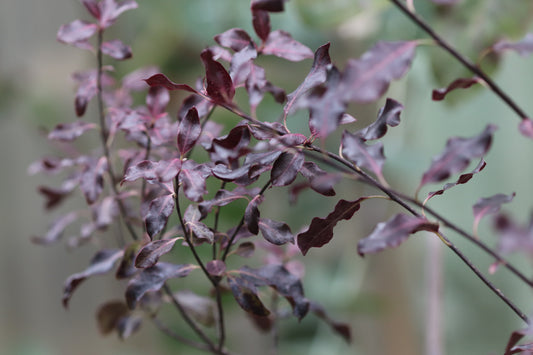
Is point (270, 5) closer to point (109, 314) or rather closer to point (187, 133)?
point (187, 133)

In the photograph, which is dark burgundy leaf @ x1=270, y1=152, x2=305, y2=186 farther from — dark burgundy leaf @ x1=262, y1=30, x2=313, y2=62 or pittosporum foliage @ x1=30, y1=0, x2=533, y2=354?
dark burgundy leaf @ x1=262, y1=30, x2=313, y2=62

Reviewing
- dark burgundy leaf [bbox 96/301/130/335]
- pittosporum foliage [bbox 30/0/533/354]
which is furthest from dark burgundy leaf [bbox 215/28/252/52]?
dark burgundy leaf [bbox 96/301/130/335]

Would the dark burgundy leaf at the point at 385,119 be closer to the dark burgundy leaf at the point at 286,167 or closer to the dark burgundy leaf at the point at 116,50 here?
the dark burgundy leaf at the point at 286,167

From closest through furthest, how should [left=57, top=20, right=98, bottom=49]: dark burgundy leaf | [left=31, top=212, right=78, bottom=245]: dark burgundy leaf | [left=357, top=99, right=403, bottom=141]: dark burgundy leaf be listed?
[left=357, top=99, right=403, bottom=141]: dark burgundy leaf
[left=57, top=20, right=98, bottom=49]: dark burgundy leaf
[left=31, top=212, right=78, bottom=245]: dark burgundy leaf

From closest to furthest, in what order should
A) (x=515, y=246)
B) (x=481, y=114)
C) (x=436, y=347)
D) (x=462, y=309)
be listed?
(x=515, y=246)
(x=436, y=347)
(x=481, y=114)
(x=462, y=309)

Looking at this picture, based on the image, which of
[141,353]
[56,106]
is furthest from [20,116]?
[141,353]

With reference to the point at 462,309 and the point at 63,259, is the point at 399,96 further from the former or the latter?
the point at 63,259
